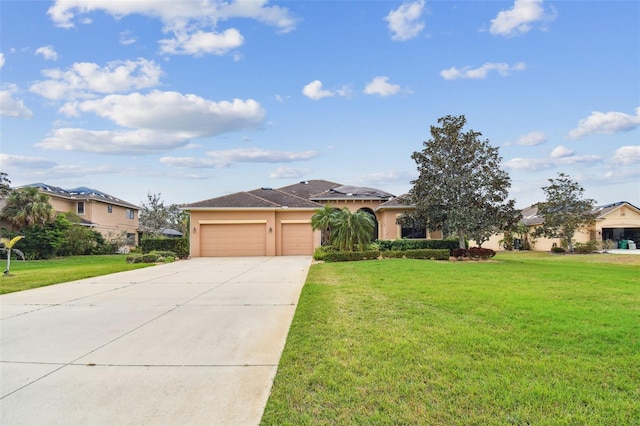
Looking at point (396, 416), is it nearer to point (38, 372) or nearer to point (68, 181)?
point (38, 372)

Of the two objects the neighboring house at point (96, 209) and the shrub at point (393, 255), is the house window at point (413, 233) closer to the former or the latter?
the shrub at point (393, 255)

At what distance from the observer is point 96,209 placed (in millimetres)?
32281

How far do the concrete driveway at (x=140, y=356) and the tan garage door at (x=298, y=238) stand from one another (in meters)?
14.5

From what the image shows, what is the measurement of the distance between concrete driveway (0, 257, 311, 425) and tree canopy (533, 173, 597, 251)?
87.1ft

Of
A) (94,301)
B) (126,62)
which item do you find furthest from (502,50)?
(94,301)

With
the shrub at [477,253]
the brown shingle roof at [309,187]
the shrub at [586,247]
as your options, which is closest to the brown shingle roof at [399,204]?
the shrub at [477,253]

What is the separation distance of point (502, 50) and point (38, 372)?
17657mm

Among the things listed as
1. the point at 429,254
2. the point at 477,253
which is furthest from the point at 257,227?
the point at 477,253

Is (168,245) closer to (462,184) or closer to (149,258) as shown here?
(149,258)

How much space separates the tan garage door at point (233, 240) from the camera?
74.3ft

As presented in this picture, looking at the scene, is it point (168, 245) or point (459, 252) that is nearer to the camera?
point (459, 252)

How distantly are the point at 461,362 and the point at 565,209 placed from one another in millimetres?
28813

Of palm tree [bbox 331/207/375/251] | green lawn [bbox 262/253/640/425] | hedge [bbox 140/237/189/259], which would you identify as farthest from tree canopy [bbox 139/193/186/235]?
green lawn [bbox 262/253/640/425]

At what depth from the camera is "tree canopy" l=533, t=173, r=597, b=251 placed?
26797mm
